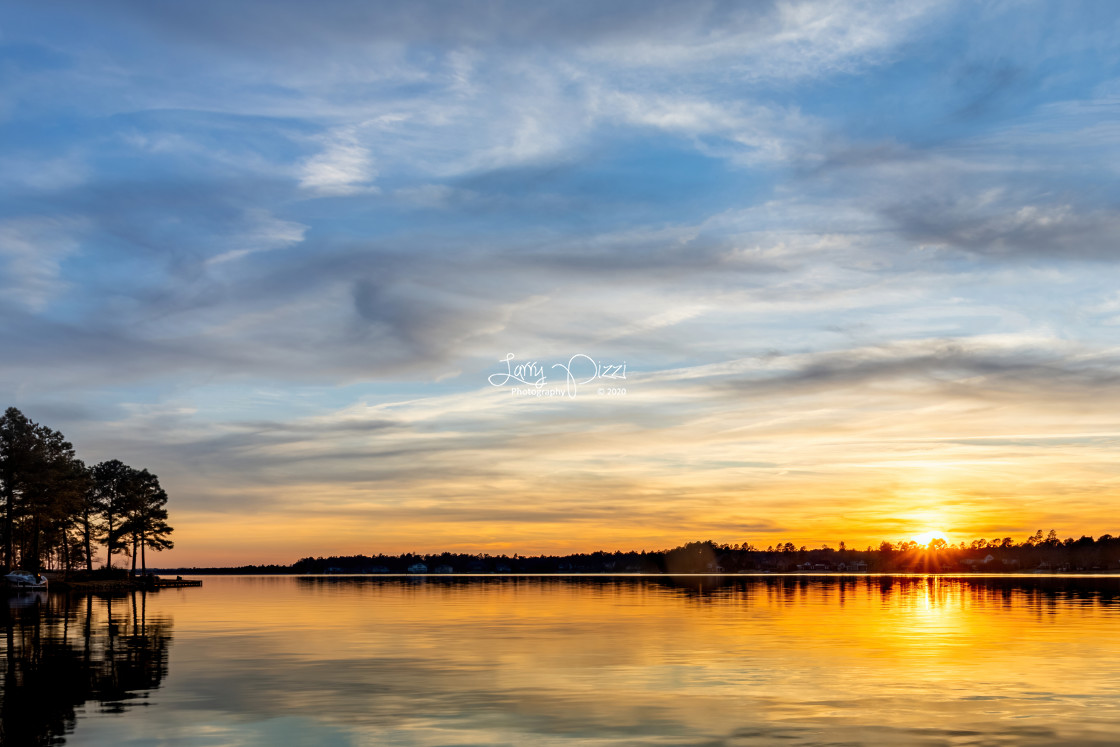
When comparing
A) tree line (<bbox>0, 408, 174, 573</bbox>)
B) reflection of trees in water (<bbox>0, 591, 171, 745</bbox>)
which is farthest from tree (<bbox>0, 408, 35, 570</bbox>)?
reflection of trees in water (<bbox>0, 591, 171, 745</bbox>)

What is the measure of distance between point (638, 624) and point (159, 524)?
136934 millimetres

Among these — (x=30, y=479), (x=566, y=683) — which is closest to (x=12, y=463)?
(x=30, y=479)

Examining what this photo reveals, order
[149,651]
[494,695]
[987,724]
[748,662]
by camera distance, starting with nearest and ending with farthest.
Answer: [987,724], [494,695], [748,662], [149,651]

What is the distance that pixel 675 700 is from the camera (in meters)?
31.2

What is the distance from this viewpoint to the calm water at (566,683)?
2612cm

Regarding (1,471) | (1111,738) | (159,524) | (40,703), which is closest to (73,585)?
(1,471)

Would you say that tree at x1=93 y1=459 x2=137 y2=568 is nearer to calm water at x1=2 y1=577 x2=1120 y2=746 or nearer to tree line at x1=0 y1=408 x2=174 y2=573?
tree line at x1=0 y1=408 x2=174 y2=573

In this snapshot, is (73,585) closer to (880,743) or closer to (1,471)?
(1,471)

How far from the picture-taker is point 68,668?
39.7 metres

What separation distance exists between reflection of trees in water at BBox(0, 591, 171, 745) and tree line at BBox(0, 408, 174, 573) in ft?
220

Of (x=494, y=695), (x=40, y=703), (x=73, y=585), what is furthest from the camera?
(x=73, y=585)

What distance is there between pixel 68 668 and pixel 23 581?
10248 centimetres

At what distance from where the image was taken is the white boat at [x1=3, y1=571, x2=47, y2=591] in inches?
4961

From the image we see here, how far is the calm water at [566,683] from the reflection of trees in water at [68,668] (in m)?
0.16
